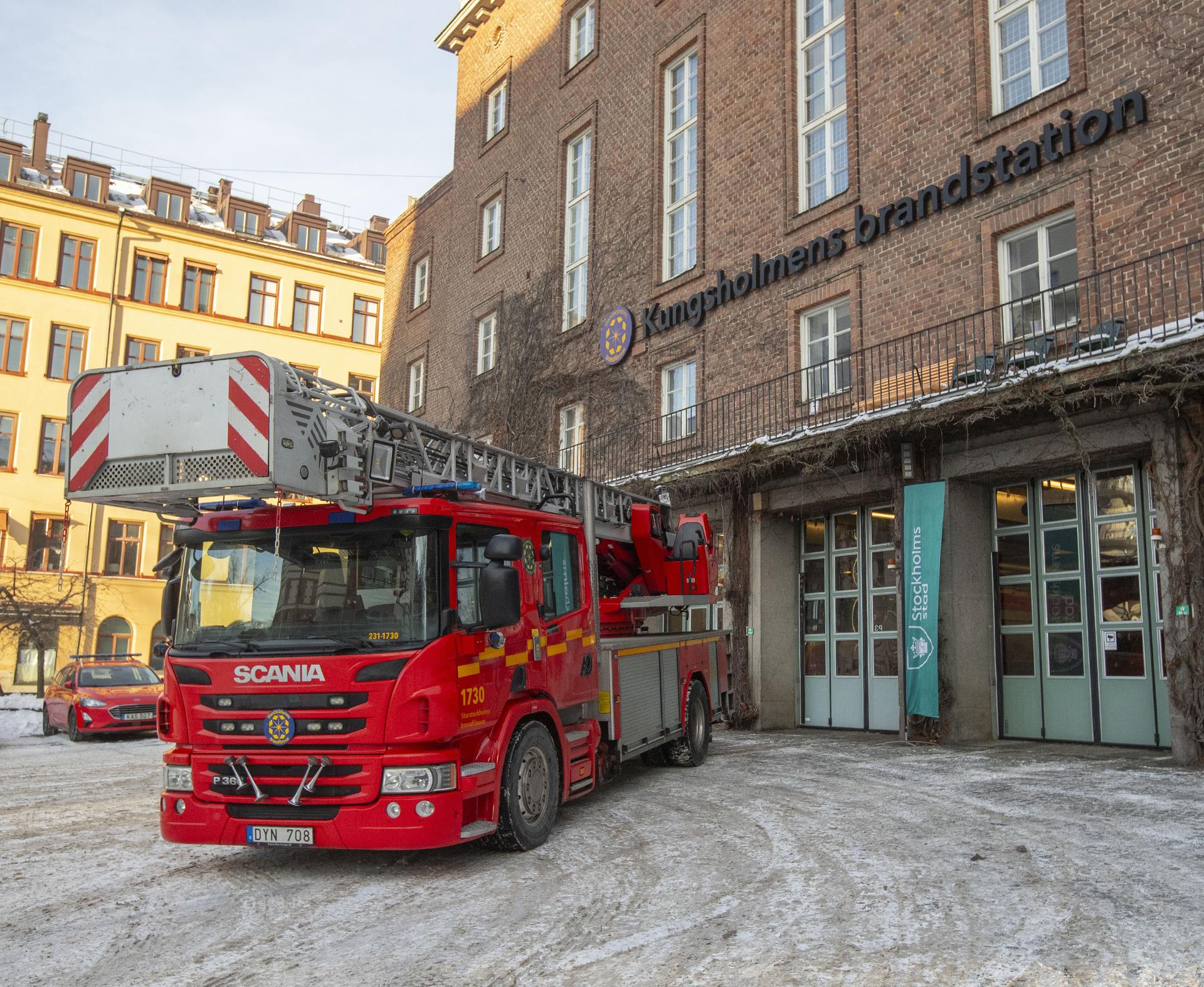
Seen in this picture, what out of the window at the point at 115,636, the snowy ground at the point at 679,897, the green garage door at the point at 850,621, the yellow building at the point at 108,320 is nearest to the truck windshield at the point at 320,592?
the snowy ground at the point at 679,897

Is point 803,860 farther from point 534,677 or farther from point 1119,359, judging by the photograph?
point 1119,359

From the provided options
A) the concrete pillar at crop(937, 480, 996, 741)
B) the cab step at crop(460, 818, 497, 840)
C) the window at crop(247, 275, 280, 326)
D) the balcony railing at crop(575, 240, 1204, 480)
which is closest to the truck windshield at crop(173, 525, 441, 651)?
the cab step at crop(460, 818, 497, 840)

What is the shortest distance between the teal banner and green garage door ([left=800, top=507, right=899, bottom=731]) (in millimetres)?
1387

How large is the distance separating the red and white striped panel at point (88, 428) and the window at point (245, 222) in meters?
43.9

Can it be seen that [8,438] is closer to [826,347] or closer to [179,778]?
[826,347]

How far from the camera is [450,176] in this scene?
107ft

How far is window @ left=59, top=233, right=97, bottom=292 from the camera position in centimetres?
4206

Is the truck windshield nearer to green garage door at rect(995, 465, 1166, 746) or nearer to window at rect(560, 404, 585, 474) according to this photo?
green garage door at rect(995, 465, 1166, 746)

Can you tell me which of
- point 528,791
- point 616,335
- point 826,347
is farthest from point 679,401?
point 528,791

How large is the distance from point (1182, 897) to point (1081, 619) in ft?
27.2

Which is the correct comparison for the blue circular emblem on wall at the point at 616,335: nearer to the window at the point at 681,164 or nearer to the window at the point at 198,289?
the window at the point at 681,164

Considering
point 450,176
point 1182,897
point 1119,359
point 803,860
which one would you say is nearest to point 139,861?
point 803,860

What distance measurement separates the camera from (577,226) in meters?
26.1

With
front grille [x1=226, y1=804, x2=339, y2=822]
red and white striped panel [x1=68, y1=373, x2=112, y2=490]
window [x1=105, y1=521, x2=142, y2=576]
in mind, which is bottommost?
front grille [x1=226, y1=804, x2=339, y2=822]
